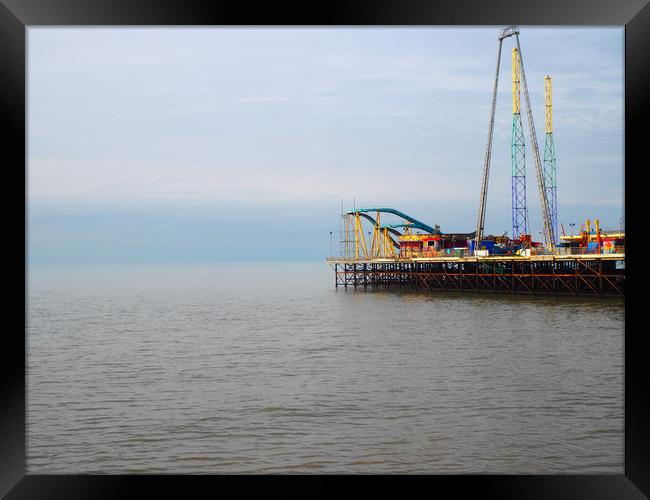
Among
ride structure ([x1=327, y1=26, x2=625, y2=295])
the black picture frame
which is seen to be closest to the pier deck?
ride structure ([x1=327, y1=26, x2=625, y2=295])

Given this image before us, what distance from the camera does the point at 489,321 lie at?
18.3m

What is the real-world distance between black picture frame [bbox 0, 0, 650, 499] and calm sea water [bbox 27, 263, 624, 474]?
271cm

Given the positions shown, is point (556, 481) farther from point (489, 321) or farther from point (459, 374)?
point (489, 321)

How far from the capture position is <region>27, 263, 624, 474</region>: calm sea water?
6.28m

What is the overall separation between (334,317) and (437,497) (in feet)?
61.2

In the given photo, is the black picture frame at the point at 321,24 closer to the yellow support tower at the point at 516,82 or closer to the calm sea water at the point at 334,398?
the calm sea water at the point at 334,398

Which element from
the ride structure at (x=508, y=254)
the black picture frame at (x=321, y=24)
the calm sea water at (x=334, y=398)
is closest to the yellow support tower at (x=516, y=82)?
the ride structure at (x=508, y=254)

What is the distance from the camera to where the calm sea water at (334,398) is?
6.28m

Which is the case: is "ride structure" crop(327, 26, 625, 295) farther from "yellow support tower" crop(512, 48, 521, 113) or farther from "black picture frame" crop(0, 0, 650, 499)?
"black picture frame" crop(0, 0, 650, 499)

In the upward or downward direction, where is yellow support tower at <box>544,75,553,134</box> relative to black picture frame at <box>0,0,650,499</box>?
upward

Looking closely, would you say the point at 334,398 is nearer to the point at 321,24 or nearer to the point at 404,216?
the point at 321,24

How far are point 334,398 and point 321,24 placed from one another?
630 cm

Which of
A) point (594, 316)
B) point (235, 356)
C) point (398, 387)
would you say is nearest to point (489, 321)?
point (594, 316)

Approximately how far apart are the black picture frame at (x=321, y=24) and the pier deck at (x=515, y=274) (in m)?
18.2
